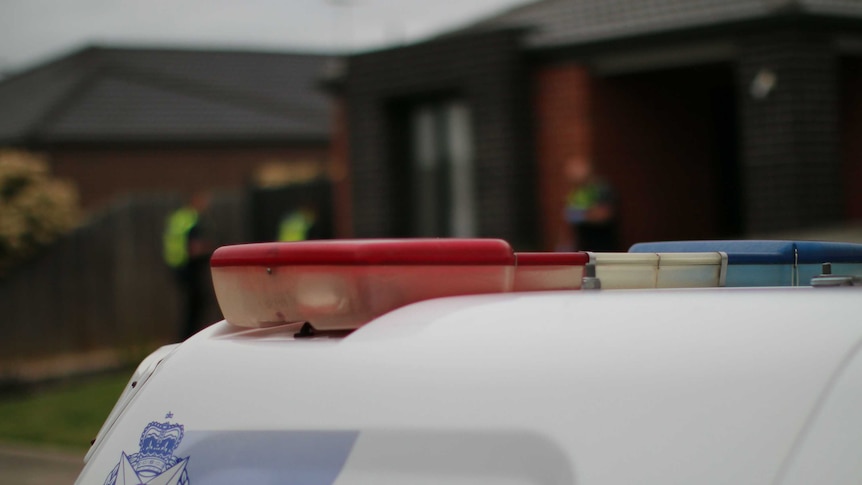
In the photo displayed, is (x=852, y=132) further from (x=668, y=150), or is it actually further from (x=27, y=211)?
(x=27, y=211)

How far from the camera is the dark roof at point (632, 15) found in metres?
14.4

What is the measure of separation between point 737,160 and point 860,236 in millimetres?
6215

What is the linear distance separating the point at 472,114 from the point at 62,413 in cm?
782

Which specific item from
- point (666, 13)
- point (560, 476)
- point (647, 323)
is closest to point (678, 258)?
point (647, 323)

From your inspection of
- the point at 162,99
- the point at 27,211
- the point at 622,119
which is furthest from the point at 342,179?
the point at 162,99

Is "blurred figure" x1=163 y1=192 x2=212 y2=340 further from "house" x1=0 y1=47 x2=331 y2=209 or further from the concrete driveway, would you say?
"house" x1=0 y1=47 x2=331 y2=209

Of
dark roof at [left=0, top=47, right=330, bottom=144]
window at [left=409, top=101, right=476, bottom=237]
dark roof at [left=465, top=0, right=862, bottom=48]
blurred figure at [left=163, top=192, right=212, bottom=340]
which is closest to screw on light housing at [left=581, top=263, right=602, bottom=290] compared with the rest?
dark roof at [left=465, top=0, right=862, bottom=48]

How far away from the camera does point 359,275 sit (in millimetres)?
2084

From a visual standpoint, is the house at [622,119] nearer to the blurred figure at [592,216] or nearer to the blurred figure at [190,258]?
the blurred figure at [592,216]

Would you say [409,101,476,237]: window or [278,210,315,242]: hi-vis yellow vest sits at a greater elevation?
[409,101,476,237]: window

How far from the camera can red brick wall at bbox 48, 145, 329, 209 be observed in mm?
30672

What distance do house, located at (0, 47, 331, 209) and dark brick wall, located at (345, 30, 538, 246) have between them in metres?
11.6

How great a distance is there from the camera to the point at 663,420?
5.94 ft

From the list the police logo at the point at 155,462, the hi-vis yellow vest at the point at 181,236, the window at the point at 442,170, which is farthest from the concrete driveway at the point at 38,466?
the window at the point at 442,170
